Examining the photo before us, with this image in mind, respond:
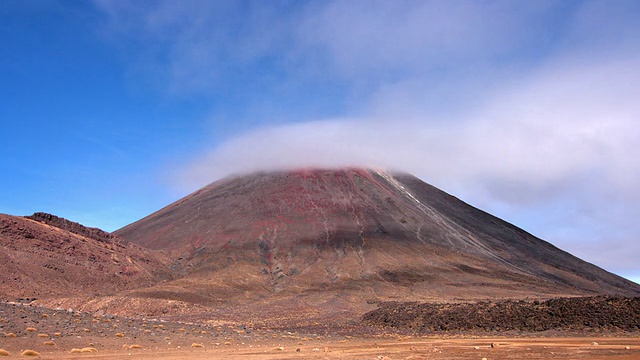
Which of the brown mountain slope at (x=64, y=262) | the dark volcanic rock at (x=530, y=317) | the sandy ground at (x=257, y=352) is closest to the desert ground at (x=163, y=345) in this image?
the sandy ground at (x=257, y=352)

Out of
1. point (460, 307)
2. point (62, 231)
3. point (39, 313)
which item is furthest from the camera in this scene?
point (62, 231)

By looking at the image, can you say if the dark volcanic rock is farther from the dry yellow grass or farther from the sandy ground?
the dry yellow grass

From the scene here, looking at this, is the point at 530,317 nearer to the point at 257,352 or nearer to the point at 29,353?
the point at 257,352

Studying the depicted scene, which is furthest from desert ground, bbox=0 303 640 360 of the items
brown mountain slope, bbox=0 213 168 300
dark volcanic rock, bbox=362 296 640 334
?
brown mountain slope, bbox=0 213 168 300

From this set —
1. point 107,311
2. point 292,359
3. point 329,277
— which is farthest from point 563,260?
point 292,359

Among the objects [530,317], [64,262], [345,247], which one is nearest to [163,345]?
[530,317]

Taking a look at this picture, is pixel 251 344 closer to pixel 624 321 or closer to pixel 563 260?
pixel 624 321

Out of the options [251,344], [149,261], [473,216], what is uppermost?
[473,216]
